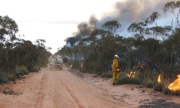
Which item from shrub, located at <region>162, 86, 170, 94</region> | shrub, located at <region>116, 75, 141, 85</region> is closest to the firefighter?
shrub, located at <region>116, 75, 141, 85</region>

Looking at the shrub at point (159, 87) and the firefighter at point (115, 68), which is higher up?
the firefighter at point (115, 68)

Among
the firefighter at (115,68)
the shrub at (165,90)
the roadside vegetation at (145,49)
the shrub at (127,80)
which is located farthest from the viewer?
the roadside vegetation at (145,49)

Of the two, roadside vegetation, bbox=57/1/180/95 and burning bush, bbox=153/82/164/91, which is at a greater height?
roadside vegetation, bbox=57/1/180/95

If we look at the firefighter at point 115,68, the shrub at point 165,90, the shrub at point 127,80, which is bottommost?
the shrub at point 165,90

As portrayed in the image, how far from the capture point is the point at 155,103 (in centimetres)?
1420

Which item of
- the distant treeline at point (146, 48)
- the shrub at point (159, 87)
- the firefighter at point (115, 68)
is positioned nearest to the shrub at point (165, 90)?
the shrub at point (159, 87)

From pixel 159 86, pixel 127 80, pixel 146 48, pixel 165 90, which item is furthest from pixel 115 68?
pixel 146 48

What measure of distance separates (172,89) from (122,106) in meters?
3.77

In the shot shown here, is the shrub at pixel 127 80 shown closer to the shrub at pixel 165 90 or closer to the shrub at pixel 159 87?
the shrub at pixel 159 87

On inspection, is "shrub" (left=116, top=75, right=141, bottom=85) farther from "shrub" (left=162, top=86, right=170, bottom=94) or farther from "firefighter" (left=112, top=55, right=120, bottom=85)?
"shrub" (left=162, top=86, right=170, bottom=94)

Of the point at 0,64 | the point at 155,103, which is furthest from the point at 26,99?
the point at 0,64

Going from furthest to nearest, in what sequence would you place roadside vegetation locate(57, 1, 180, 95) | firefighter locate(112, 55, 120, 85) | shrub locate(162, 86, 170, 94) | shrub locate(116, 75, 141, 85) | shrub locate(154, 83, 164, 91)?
1. roadside vegetation locate(57, 1, 180, 95)
2. firefighter locate(112, 55, 120, 85)
3. shrub locate(116, 75, 141, 85)
4. shrub locate(154, 83, 164, 91)
5. shrub locate(162, 86, 170, 94)

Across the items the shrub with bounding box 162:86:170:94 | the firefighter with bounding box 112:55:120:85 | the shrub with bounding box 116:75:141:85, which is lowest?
the shrub with bounding box 162:86:170:94

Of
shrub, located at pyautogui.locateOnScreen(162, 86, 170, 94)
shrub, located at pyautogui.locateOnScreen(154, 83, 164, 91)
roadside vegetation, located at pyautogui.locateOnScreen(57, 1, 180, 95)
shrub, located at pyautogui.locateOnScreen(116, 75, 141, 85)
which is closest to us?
shrub, located at pyautogui.locateOnScreen(162, 86, 170, 94)
